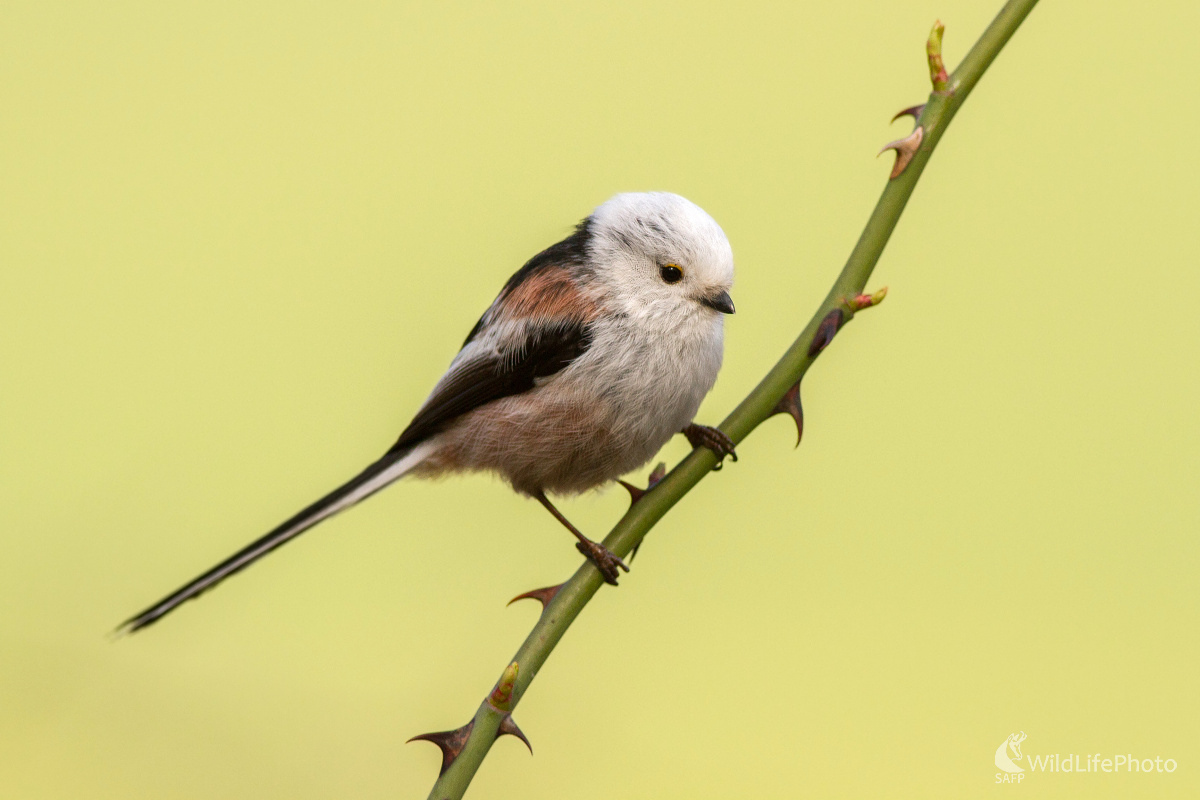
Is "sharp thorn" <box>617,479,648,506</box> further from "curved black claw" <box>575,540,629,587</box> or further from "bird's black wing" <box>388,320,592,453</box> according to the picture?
"bird's black wing" <box>388,320,592,453</box>

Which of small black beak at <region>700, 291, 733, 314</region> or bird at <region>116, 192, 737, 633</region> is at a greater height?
small black beak at <region>700, 291, 733, 314</region>

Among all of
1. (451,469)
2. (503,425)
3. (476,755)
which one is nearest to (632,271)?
(503,425)

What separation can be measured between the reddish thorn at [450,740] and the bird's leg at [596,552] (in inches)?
12.0

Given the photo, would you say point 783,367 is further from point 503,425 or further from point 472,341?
point 472,341

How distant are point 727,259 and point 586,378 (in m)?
0.36

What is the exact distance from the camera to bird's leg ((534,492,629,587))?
1532 millimetres

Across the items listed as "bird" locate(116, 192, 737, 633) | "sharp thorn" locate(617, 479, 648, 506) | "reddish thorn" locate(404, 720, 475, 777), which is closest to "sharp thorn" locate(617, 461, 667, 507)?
"sharp thorn" locate(617, 479, 648, 506)

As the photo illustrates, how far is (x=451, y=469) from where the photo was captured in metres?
2.19

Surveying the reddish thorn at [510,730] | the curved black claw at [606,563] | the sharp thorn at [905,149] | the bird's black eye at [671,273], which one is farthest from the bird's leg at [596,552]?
the sharp thorn at [905,149]

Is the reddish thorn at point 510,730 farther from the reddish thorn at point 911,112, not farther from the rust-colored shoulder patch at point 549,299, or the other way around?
the reddish thorn at point 911,112

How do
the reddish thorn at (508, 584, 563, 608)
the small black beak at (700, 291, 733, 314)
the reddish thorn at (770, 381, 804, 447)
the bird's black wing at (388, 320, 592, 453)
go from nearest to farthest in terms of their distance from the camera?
the reddish thorn at (770, 381, 804, 447) < the reddish thorn at (508, 584, 563, 608) < the small black beak at (700, 291, 733, 314) < the bird's black wing at (388, 320, 592, 453)

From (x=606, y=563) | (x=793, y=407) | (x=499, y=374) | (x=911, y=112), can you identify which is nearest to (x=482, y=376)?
(x=499, y=374)

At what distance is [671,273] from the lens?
192cm

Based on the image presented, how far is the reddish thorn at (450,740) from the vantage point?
4.30 ft
